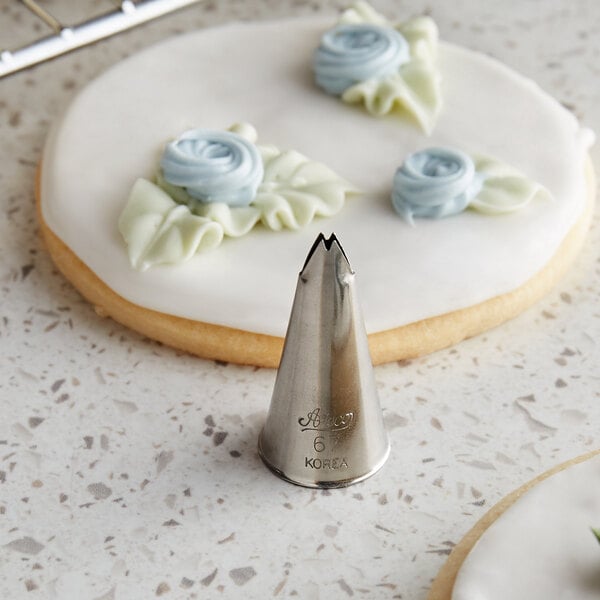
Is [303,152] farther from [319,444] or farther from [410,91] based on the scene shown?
[319,444]

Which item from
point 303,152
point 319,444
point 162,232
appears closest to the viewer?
point 319,444

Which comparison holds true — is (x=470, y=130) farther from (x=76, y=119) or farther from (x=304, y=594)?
(x=304, y=594)

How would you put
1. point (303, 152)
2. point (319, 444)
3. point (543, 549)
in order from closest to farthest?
1. point (543, 549)
2. point (319, 444)
3. point (303, 152)

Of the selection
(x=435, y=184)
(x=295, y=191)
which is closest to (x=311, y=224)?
(x=295, y=191)

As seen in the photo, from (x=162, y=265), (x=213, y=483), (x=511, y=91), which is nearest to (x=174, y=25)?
(x=511, y=91)

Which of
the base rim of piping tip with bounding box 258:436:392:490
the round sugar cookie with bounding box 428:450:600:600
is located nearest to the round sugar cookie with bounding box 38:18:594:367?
the base rim of piping tip with bounding box 258:436:392:490

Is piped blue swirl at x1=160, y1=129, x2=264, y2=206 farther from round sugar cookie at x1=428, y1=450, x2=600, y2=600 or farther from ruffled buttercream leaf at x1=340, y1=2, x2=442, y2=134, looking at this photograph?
round sugar cookie at x1=428, y1=450, x2=600, y2=600
